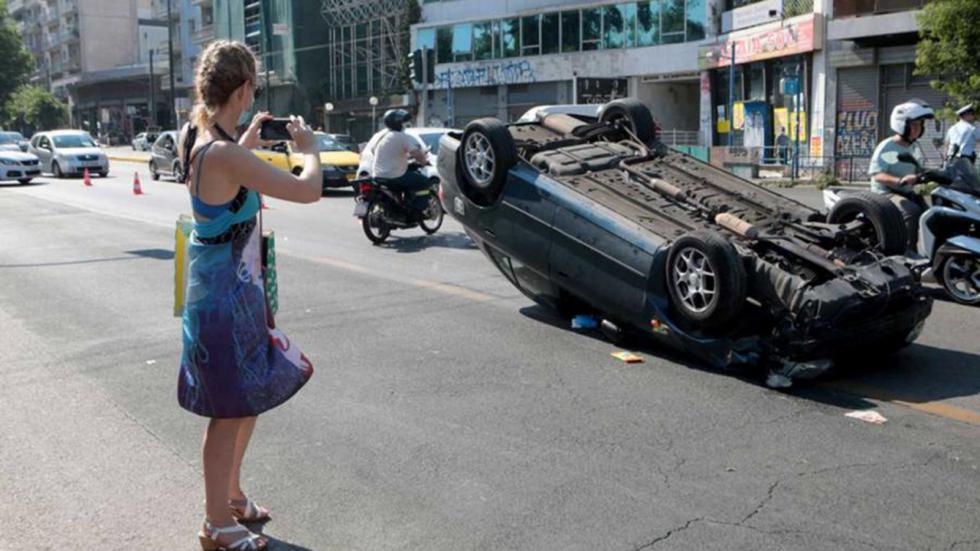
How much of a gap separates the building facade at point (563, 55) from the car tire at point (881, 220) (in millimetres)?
27613

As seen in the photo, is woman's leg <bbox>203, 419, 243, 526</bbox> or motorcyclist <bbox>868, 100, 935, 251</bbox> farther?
motorcyclist <bbox>868, 100, 935, 251</bbox>

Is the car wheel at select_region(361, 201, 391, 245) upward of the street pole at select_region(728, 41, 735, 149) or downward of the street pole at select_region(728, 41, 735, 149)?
downward

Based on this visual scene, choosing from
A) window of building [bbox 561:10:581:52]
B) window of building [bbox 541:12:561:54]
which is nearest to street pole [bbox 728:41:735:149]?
window of building [bbox 561:10:581:52]

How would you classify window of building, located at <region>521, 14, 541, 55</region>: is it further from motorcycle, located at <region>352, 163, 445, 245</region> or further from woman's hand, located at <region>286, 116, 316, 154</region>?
woman's hand, located at <region>286, 116, 316, 154</region>

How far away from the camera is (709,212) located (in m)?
6.86

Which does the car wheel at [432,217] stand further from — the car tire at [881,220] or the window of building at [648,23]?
the window of building at [648,23]

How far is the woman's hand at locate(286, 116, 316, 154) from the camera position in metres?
3.65

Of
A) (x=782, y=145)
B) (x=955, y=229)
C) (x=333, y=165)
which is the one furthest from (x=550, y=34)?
(x=955, y=229)

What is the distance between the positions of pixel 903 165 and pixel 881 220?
2070 millimetres

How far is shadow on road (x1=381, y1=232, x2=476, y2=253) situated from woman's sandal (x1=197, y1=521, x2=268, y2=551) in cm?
841

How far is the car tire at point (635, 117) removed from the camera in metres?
8.33

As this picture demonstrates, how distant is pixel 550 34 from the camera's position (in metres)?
43.2

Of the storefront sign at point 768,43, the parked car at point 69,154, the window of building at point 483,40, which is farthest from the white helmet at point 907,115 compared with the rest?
the window of building at point 483,40

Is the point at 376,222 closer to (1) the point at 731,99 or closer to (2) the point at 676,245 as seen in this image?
(2) the point at 676,245
